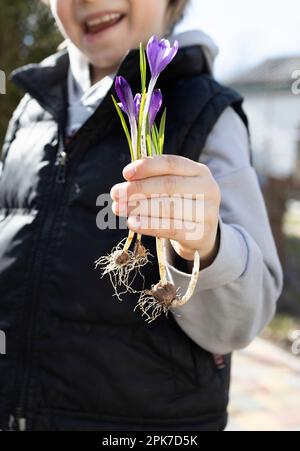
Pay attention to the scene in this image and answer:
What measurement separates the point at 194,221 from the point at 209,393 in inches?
22.9

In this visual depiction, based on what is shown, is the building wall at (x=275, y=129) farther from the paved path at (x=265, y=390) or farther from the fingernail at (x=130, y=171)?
the fingernail at (x=130, y=171)

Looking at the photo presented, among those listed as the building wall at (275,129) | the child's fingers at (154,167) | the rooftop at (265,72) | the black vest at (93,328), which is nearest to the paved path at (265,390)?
the black vest at (93,328)

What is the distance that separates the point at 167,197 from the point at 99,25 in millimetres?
710

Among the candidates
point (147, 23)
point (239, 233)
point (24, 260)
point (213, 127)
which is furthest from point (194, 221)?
point (147, 23)

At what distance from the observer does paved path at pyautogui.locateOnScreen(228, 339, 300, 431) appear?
3.52m

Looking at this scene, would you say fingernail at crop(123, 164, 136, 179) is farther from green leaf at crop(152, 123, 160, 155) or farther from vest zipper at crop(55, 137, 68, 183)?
vest zipper at crop(55, 137, 68, 183)

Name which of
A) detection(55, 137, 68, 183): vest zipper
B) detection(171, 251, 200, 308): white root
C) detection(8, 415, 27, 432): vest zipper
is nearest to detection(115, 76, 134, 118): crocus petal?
detection(171, 251, 200, 308): white root

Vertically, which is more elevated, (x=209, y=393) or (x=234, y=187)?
(x=234, y=187)

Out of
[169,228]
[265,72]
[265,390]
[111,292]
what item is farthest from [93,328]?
[265,72]

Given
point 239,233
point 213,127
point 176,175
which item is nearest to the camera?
point 176,175

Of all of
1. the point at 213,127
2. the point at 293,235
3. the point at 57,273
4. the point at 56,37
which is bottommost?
the point at 57,273

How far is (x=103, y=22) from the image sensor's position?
146 centimetres
